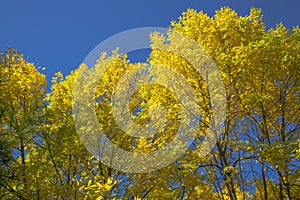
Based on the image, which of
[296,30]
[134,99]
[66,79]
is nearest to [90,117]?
[134,99]

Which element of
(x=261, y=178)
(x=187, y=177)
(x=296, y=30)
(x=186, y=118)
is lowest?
(x=187, y=177)

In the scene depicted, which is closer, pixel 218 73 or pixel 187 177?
pixel 187 177

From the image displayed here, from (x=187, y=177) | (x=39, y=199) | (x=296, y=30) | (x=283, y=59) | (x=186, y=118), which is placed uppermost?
(x=296, y=30)

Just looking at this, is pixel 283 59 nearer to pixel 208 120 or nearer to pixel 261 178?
pixel 208 120

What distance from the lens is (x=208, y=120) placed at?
906cm

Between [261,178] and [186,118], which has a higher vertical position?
[186,118]

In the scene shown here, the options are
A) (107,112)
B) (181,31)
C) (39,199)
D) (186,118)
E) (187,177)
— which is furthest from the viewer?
(181,31)

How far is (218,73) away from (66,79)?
4.59m

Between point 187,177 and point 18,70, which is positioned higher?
point 18,70

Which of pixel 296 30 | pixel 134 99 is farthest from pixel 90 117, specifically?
pixel 296 30

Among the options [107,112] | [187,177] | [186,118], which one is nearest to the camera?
[187,177]

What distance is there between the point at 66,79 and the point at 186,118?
12.7ft

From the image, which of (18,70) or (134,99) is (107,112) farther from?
(18,70)

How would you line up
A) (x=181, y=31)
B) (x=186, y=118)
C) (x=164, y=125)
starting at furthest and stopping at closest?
(x=181, y=31) < (x=186, y=118) < (x=164, y=125)
